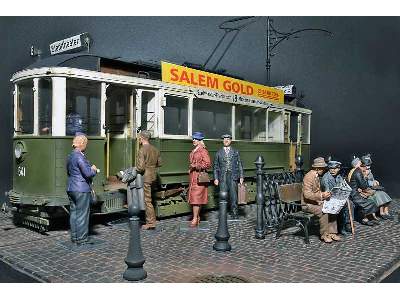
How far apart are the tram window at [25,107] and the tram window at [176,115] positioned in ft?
8.88

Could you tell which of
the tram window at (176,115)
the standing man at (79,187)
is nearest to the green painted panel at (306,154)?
the tram window at (176,115)

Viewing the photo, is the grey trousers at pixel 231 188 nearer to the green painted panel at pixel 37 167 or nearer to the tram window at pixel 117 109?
the tram window at pixel 117 109

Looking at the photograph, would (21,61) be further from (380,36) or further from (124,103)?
(380,36)

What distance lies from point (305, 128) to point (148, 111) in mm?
6896

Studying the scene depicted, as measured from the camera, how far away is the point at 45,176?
22.3ft

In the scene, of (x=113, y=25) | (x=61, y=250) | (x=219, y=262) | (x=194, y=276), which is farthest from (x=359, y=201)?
(x=113, y=25)

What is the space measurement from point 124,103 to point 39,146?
2.13 metres

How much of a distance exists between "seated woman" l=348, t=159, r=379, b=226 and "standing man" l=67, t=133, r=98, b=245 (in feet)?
17.5

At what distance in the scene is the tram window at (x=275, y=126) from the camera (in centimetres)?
1155

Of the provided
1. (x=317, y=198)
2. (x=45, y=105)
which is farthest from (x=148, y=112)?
(x=317, y=198)

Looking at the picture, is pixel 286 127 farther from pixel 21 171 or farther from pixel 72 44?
pixel 21 171

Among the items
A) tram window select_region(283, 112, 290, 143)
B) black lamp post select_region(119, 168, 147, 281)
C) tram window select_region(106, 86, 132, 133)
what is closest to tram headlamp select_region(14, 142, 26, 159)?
tram window select_region(106, 86, 132, 133)

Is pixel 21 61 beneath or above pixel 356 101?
above

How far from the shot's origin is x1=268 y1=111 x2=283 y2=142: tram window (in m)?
11.5
